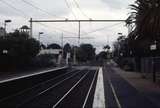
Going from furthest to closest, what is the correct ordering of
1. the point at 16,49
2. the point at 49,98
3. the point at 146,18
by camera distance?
the point at 16,49 → the point at 146,18 → the point at 49,98

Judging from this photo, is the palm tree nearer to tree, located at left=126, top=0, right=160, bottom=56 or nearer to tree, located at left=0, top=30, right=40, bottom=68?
tree, located at left=126, top=0, right=160, bottom=56

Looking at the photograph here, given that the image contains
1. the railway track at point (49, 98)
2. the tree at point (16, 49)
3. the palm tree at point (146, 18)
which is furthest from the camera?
the tree at point (16, 49)

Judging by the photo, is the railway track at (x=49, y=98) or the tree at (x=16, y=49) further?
the tree at (x=16, y=49)

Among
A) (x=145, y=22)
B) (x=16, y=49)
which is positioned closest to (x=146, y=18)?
(x=145, y=22)

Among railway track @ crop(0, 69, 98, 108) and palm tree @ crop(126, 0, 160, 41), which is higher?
palm tree @ crop(126, 0, 160, 41)

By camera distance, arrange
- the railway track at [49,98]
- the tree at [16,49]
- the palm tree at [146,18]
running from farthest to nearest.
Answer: the tree at [16,49]
the palm tree at [146,18]
the railway track at [49,98]

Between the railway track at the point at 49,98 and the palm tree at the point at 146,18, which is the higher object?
the palm tree at the point at 146,18

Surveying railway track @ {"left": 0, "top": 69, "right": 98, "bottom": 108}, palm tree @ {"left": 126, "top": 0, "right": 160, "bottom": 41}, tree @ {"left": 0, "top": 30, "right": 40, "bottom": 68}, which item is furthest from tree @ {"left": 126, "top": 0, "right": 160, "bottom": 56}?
tree @ {"left": 0, "top": 30, "right": 40, "bottom": 68}

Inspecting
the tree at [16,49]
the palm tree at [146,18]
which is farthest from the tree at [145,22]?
the tree at [16,49]

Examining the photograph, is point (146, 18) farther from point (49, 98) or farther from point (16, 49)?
point (16, 49)

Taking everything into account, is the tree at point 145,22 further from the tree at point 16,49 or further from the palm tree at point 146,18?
the tree at point 16,49

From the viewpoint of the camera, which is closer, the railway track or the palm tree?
the railway track

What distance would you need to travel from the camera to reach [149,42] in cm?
4850

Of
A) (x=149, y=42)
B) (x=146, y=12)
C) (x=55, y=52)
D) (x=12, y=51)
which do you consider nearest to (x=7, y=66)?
(x=12, y=51)
